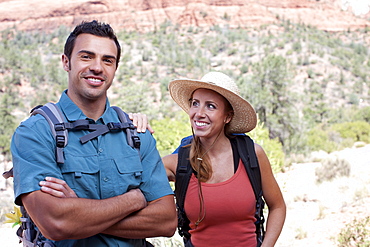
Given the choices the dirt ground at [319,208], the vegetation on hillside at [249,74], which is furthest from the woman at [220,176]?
the vegetation on hillside at [249,74]

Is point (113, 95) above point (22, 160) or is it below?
below

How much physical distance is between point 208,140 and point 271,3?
68.3 meters

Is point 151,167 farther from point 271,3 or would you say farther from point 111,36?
point 271,3

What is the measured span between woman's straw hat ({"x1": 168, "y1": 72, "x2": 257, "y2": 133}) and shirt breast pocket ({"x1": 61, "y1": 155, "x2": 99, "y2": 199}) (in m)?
0.93

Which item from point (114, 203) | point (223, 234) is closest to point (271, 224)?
point (223, 234)

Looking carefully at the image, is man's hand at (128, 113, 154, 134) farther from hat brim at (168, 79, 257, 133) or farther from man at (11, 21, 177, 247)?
hat brim at (168, 79, 257, 133)

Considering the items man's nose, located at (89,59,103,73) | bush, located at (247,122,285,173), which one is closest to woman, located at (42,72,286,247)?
man's nose, located at (89,59,103,73)

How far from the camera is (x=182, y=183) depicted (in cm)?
245

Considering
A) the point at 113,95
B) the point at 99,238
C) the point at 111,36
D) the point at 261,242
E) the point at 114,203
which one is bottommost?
the point at 113,95

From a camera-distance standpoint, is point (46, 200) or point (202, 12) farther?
point (202, 12)

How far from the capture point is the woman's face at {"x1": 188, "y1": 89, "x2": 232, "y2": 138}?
2506mm

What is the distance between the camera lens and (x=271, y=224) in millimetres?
2547

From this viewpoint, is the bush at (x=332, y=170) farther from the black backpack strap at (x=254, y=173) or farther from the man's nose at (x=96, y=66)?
the man's nose at (x=96, y=66)

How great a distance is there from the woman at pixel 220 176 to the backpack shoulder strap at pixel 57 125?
0.87m
